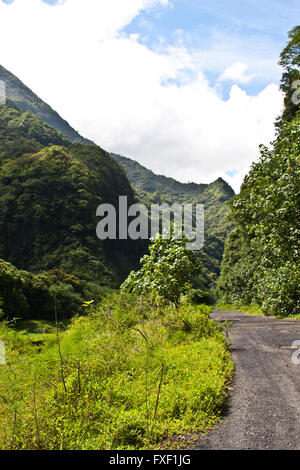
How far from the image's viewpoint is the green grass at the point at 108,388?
4215 millimetres

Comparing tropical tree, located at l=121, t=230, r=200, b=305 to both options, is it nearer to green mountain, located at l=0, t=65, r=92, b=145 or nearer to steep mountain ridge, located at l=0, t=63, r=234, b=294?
steep mountain ridge, located at l=0, t=63, r=234, b=294

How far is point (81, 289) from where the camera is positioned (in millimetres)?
44094

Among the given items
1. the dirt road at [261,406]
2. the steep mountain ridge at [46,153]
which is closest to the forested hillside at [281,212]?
the dirt road at [261,406]

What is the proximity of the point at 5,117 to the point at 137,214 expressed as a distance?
56.7 meters

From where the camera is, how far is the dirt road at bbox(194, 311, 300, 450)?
4172mm

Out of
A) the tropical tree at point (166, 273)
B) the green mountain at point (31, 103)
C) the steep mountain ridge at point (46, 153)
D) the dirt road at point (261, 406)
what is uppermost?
the green mountain at point (31, 103)

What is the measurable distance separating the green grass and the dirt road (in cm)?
31

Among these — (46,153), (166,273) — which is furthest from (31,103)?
(166,273)

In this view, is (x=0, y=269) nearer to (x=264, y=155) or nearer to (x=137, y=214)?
(x=264, y=155)

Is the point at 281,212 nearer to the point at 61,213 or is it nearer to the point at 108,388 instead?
the point at 108,388

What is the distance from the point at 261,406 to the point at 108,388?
2.51 meters

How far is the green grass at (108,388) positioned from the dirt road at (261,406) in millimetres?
308

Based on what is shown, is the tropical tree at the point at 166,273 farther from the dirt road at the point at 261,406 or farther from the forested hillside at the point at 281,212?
the dirt road at the point at 261,406
